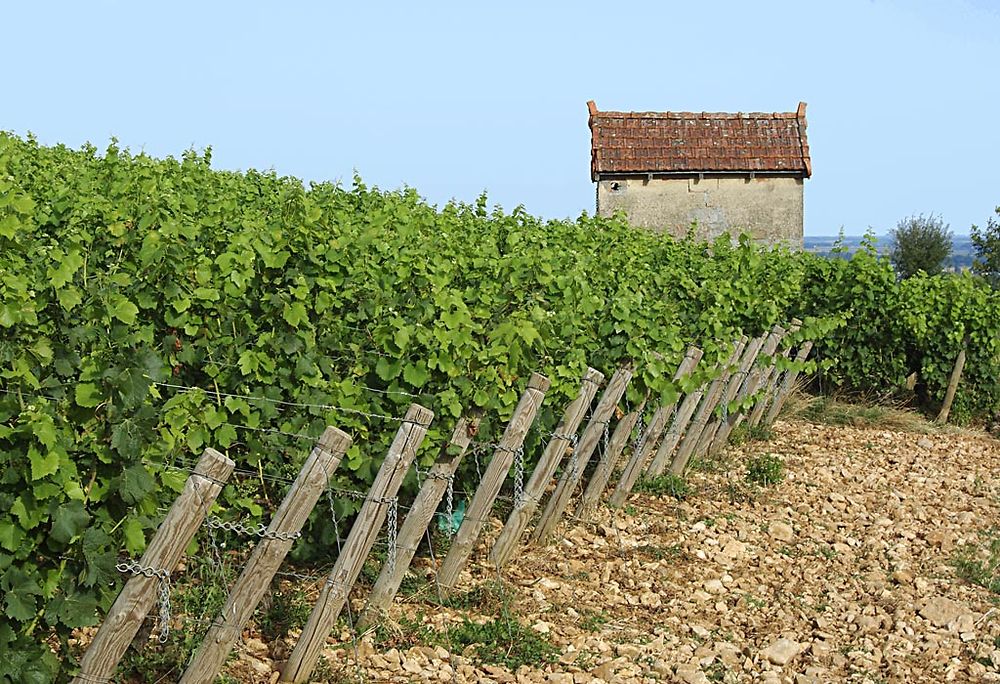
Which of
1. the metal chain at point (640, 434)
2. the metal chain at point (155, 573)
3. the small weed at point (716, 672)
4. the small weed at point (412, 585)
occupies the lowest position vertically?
the small weed at point (716, 672)

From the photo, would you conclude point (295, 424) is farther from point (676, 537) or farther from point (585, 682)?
point (676, 537)

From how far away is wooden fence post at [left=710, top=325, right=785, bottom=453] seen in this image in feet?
36.0

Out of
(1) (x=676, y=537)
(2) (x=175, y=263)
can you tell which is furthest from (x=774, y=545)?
(2) (x=175, y=263)

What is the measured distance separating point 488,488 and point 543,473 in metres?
0.81

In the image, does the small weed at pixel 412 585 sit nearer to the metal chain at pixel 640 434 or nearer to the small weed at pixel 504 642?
the small weed at pixel 504 642

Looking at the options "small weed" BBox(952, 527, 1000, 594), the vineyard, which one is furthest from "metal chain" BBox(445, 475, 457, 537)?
"small weed" BBox(952, 527, 1000, 594)

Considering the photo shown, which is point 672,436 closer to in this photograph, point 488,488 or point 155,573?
point 488,488

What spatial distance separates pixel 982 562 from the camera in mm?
8375

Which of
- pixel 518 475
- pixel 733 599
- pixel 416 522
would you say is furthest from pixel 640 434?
pixel 416 522

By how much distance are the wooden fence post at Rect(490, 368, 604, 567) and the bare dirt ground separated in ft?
0.57

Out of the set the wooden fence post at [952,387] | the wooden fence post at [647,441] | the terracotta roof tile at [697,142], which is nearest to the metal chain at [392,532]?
the wooden fence post at [647,441]

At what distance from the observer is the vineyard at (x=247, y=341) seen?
434cm

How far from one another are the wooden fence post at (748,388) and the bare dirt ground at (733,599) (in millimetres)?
470

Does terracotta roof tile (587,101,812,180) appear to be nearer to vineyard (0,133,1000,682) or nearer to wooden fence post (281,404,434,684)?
vineyard (0,133,1000,682)
